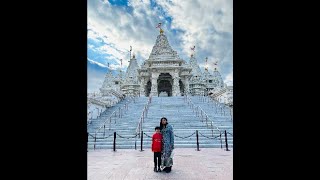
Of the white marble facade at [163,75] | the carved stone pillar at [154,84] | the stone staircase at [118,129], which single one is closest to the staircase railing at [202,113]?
the stone staircase at [118,129]

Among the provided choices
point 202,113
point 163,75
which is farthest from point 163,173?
point 163,75

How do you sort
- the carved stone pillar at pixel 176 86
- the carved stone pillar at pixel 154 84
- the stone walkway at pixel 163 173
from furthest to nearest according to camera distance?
the carved stone pillar at pixel 176 86 → the carved stone pillar at pixel 154 84 → the stone walkway at pixel 163 173

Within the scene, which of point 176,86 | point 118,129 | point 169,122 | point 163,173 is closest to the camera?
point 163,173

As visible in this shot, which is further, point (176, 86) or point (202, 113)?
point (176, 86)

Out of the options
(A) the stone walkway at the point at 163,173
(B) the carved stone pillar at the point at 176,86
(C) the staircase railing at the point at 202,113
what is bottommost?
(A) the stone walkway at the point at 163,173

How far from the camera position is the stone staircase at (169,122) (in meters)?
12.1

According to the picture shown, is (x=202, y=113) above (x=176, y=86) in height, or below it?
below

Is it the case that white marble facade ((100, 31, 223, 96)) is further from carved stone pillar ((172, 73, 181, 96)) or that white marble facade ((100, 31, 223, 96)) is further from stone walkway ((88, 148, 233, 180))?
stone walkway ((88, 148, 233, 180))

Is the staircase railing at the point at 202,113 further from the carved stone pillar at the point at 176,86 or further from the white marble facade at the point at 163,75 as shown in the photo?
the white marble facade at the point at 163,75

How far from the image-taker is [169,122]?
16.0 metres

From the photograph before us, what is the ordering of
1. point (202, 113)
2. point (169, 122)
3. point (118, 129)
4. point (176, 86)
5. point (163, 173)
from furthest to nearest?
point (176, 86) → point (202, 113) → point (169, 122) → point (118, 129) → point (163, 173)

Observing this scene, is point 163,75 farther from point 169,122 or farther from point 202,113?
point 169,122

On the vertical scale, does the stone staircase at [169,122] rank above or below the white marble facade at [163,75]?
below
